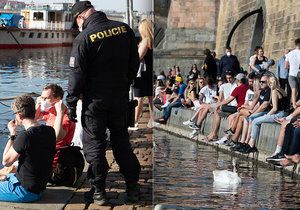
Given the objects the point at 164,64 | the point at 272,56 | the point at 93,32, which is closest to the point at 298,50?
the point at 272,56

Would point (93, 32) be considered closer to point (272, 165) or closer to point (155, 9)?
point (155, 9)

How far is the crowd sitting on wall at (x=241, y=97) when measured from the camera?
149 centimetres

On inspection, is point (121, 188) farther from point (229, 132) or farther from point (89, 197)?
point (229, 132)

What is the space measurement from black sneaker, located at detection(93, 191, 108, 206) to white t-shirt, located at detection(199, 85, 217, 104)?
184 centimetres

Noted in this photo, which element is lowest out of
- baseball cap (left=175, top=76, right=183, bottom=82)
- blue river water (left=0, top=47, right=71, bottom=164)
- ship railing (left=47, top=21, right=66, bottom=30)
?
blue river water (left=0, top=47, right=71, bottom=164)

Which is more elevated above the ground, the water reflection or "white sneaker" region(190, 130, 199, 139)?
"white sneaker" region(190, 130, 199, 139)

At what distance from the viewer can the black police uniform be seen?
3.02 meters

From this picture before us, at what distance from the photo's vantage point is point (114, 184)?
3.94 meters

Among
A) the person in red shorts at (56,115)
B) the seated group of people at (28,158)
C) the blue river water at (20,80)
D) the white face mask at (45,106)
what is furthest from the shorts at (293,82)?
the blue river water at (20,80)

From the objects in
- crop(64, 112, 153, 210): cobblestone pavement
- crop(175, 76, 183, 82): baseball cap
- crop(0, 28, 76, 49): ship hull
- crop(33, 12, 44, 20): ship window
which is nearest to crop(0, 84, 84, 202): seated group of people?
crop(64, 112, 153, 210): cobblestone pavement

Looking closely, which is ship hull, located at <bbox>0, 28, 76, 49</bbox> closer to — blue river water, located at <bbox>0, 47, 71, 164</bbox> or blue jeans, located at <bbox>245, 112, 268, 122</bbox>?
blue river water, located at <bbox>0, 47, 71, 164</bbox>

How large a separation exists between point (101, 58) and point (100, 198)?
32.0 inches

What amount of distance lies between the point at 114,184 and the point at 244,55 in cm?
246

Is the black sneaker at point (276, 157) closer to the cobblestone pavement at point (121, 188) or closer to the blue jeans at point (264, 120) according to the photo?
the blue jeans at point (264, 120)
